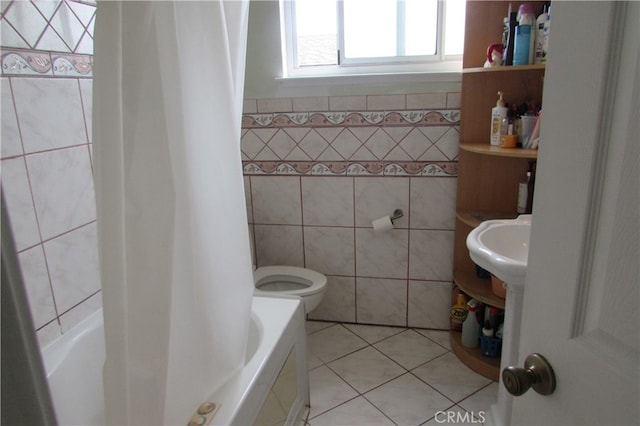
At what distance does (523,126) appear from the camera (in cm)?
176

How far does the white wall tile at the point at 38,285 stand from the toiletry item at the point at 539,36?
6.42 ft

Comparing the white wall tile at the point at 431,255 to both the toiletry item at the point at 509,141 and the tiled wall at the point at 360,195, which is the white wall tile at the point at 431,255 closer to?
the tiled wall at the point at 360,195

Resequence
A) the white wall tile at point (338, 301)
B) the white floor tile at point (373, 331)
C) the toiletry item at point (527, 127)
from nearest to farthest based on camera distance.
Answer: the toiletry item at point (527, 127) → the white floor tile at point (373, 331) → the white wall tile at point (338, 301)

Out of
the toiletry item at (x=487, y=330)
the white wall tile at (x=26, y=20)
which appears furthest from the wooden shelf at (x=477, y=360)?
the white wall tile at (x=26, y=20)

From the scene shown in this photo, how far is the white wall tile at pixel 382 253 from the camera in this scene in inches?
87.7

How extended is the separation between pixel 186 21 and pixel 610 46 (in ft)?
2.49

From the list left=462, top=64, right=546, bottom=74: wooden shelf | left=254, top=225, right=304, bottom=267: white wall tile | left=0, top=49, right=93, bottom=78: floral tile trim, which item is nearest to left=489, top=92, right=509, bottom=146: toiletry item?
left=462, top=64, right=546, bottom=74: wooden shelf

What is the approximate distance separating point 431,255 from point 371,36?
119 cm

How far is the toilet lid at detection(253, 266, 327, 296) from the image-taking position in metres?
2.20

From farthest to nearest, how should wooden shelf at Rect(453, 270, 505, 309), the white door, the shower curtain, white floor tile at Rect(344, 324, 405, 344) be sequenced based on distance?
white floor tile at Rect(344, 324, 405, 344) → wooden shelf at Rect(453, 270, 505, 309) → the shower curtain → the white door

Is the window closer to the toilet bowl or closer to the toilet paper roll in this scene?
the toilet paper roll

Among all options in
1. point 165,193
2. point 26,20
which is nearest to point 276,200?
point 26,20

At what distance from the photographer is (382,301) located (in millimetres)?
2348

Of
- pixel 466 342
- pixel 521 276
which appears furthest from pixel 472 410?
pixel 521 276
